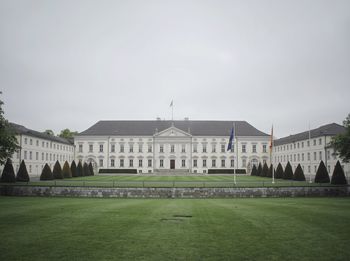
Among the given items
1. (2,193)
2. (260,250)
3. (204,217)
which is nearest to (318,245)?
(260,250)

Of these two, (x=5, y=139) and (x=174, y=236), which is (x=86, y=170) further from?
(x=174, y=236)

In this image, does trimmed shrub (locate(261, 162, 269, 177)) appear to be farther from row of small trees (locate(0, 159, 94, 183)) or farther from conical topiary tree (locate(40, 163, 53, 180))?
conical topiary tree (locate(40, 163, 53, 180))

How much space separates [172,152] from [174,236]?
183 ft

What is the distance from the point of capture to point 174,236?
8945 millimetres

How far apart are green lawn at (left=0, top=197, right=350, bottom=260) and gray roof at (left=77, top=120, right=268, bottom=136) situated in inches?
2093

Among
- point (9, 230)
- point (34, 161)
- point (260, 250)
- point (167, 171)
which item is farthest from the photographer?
point (167, 171)

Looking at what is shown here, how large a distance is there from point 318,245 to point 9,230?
9.68 meters

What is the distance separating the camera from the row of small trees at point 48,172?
3082cm

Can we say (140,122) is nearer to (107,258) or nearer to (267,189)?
(267,189)

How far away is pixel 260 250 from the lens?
7.56 m

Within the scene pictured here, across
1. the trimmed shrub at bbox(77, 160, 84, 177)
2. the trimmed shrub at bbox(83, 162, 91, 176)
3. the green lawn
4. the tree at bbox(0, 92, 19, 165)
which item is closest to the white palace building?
the trimmed shrub at bbox(83, 162, 91, 176)

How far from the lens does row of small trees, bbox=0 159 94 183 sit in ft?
101

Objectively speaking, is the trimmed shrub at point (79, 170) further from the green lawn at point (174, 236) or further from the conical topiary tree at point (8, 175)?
the green lawn at point (174, 236)

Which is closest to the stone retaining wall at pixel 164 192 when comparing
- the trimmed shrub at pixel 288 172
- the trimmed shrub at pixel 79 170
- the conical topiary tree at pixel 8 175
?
the conical topiary tree at pixel 8 175
